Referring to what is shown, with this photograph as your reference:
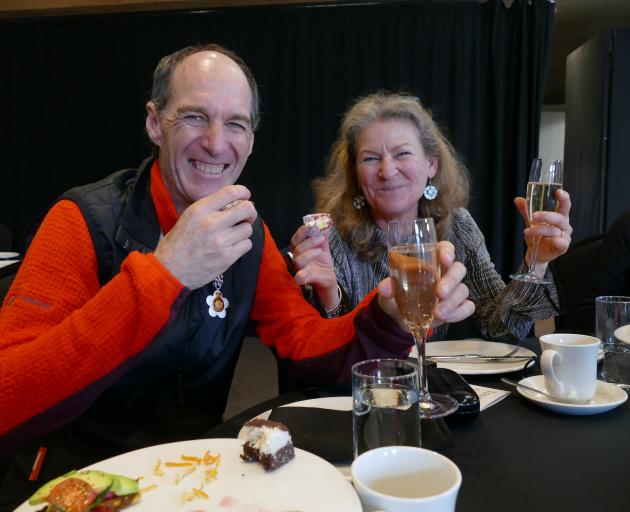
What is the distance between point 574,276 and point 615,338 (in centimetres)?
109

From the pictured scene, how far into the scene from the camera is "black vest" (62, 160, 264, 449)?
4.14ft

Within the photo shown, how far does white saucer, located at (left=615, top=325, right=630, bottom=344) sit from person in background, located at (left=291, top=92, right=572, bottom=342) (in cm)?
51

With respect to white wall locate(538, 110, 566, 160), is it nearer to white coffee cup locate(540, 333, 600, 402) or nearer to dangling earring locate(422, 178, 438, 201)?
dangling earring locate(422, 178, 438, 201)

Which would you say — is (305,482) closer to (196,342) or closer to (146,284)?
(146,284)

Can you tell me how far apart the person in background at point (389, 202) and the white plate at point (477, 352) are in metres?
0.27

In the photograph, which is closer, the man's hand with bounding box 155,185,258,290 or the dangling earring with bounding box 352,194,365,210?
the man's hand with bounding box 155,185,258,290

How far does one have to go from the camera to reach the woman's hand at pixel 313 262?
5.20ft

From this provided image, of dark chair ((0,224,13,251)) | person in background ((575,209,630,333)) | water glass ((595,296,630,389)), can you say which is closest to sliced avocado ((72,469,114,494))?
water glass ((595,296,630,389))

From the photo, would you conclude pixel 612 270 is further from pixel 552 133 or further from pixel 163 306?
pixel 552 133

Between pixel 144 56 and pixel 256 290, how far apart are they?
4387 mm

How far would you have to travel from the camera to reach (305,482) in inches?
27.2

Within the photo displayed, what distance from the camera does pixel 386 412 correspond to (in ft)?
2.56

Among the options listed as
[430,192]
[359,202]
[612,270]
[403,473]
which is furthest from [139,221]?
[612,270]

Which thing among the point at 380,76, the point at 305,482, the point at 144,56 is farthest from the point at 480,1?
the point at 305,482
